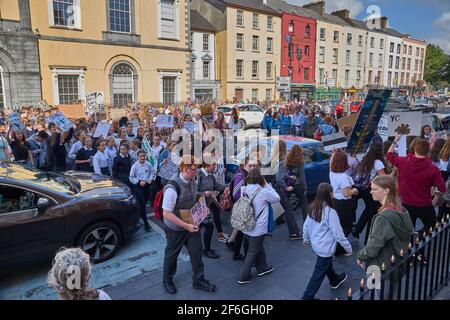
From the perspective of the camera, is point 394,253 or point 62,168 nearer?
point 394,253

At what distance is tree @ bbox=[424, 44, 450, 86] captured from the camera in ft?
230

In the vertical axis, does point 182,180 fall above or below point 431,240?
above

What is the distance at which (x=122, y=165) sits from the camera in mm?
7062

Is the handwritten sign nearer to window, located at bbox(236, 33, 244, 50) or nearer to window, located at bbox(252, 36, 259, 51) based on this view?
window, located at bbox(236, 33, 244, 50)

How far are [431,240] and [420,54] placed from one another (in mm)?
77316

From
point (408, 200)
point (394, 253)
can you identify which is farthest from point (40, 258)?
point (408, 200)

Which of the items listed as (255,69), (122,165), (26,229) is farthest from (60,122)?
(255,69)

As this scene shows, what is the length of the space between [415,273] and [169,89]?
27272 mm

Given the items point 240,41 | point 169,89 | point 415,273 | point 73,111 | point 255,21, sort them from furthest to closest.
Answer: point 255,21 → point 240,41 → point 169,89 → point 73,111 → point 415,273

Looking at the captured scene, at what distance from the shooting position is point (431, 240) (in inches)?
135

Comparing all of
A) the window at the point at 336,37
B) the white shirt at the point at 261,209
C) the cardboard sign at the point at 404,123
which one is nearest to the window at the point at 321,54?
the window at the point at 336,37

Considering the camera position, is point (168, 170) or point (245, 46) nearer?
point (168, 170)

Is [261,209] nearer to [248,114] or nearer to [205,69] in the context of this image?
[248,114]
